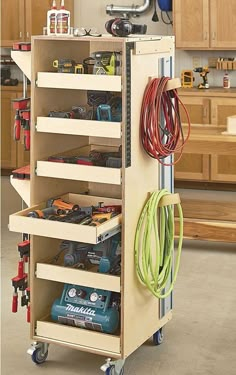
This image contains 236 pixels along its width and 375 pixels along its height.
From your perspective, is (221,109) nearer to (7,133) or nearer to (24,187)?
(7,133)

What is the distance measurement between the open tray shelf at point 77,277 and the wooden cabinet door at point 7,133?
4744 millimetres

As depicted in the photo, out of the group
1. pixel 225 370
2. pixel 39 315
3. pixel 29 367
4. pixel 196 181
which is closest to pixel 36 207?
pixel 39 315

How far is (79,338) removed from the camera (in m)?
3.81

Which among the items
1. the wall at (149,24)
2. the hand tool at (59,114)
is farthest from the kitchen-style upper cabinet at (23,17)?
the hand tool at (59,114)

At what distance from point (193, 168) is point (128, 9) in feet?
6.03

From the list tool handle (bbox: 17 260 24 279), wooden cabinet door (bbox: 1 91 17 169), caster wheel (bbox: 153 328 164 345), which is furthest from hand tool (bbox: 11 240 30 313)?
wooden cabinet door (bbox: 1 91 17 169)

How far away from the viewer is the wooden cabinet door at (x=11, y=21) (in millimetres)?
8453

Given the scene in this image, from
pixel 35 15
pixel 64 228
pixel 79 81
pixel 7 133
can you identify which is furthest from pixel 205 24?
pixel 64 228

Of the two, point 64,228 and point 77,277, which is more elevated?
point 64,228

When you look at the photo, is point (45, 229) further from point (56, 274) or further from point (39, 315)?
point (39, 315)

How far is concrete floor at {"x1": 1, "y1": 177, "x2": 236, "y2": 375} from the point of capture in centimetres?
394

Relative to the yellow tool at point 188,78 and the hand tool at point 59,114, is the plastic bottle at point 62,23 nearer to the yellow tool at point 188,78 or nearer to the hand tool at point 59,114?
the hand tool at point 59,114

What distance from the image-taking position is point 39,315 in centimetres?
398

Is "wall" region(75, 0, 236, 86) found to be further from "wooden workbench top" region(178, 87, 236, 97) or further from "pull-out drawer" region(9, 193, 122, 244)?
"pull-out drawer" region(9, 193, 122, 244)
